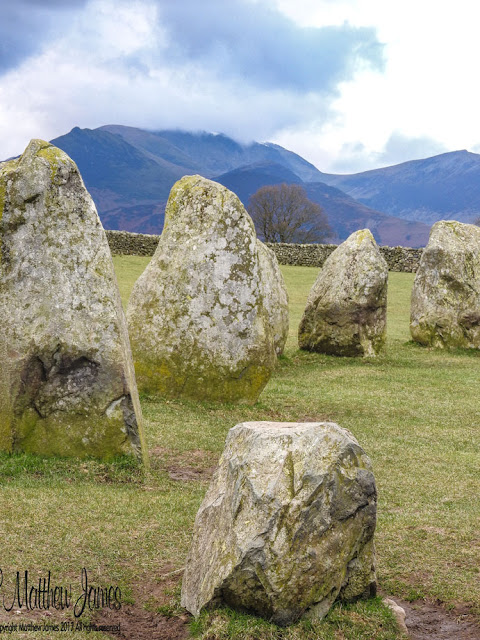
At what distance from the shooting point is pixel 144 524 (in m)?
7.23

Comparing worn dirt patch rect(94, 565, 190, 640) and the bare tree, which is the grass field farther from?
the bare tree

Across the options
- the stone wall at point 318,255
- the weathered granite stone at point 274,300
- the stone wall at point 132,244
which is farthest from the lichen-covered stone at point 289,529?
the stone wall at point 318,255

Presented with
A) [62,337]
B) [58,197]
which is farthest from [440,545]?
[58,197]

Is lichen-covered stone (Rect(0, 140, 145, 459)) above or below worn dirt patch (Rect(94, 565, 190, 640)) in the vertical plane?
above

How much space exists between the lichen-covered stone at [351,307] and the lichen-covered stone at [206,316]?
655 cm

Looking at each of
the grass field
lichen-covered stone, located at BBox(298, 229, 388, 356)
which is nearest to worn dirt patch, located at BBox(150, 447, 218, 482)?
the grass field

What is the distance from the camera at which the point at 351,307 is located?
19547 mm

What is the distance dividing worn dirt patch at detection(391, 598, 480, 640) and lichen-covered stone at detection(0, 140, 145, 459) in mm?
4006

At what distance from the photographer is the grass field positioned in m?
5.75

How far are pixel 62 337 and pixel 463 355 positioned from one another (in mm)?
14766

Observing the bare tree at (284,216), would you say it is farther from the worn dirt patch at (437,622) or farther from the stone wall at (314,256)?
the worn dirt patch at (437,622)

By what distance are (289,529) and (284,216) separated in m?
72.8

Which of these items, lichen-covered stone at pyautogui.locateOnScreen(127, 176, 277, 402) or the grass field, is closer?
the grass field

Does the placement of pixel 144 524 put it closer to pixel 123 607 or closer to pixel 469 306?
pixel 123 607
